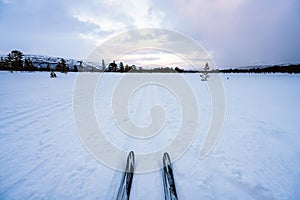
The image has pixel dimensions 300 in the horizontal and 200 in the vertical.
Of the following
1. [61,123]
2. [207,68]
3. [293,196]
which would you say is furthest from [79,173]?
[207,68]

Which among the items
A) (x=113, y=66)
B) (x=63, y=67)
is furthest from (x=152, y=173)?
(x=113, y=66)

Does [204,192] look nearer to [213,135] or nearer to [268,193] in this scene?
[268,193]

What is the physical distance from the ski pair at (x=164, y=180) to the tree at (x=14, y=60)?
52275mm

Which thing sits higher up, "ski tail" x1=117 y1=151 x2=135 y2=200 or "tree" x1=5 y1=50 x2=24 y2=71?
"tree" x1=5 y1=50 x2=24 y2=71

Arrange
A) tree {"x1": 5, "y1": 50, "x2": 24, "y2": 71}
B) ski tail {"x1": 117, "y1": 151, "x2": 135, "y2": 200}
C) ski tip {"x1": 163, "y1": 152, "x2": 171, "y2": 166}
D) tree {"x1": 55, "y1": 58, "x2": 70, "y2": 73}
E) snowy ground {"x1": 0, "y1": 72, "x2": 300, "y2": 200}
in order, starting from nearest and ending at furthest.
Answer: ski tail {"x1": 117, "y1": 151, "x2": 135, "y2": 200}, snowy ground {"x1": 0, "y1": 72, "x2": 300, "y2": 200}, ski tip {"x1": 163, "y1": 152, "x2": 171, "y2": 166}, tree {"x1": 5, "y1": 50, "x2": 24, "y2": 71}, tree {"x1": 55, "y1": 58, "x2": 70, "y2": 73}

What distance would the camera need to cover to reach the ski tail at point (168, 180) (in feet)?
7.82

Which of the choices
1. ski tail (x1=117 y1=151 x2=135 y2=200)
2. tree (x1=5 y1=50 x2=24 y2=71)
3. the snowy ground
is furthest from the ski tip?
tree (x1=5 y1=50 x2=24 y2=71)

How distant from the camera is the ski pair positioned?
2.37 meters

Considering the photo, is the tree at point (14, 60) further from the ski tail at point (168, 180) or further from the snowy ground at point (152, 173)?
the ski tail at point (168, 180)

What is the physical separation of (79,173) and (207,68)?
35265mm

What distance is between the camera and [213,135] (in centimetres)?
468

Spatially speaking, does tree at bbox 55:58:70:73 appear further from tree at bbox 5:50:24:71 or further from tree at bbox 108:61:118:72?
tree at bbox 108:61:118:72

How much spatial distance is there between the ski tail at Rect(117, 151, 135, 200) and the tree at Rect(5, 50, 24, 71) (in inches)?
2053

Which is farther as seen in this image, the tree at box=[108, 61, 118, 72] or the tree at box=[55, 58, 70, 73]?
the tree at box=[108, 61, 118, 72]
